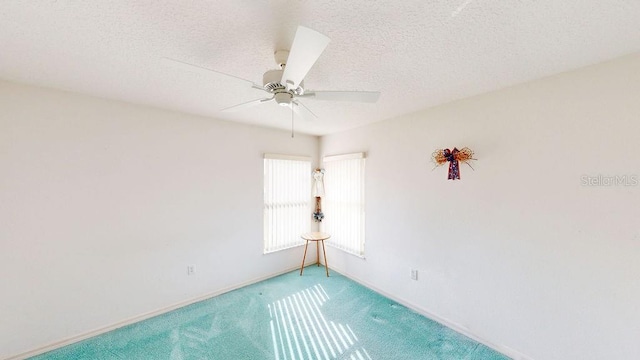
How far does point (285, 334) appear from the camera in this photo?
2.32 m

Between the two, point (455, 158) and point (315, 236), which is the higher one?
point (455, 158)

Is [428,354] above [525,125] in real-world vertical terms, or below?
below

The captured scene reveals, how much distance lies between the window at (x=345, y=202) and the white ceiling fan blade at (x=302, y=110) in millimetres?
1399

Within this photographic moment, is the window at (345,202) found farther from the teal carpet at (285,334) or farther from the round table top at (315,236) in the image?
the teal carpet at (285,334)

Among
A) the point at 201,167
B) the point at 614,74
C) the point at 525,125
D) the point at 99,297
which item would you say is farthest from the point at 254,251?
the point at 614,74

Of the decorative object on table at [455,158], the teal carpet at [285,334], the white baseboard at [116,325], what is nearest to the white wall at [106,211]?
the white baseboard at [116,325]

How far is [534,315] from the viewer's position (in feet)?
6.25

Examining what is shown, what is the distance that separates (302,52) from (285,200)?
2.92 meters

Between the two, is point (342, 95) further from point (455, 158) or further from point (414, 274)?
point (414, 274)

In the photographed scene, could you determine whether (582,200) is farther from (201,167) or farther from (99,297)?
(99,297)

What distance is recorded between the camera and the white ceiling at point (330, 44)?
1132 mm

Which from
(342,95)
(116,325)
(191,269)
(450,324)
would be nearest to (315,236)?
(191,269)

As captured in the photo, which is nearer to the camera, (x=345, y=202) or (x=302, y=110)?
(x=302, y=110)

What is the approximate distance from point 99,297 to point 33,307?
427 millimetres
